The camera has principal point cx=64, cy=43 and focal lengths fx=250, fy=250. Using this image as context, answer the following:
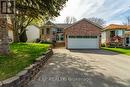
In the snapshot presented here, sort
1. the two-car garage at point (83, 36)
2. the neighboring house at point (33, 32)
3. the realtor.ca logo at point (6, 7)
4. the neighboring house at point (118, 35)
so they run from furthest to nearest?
the neighboring house at point (33, 32) → the neighboring house at point (118, 35) → the two-car garage at point (83, 36) → the realtor.ca logo at point (6, 7)

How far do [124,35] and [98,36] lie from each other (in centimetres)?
1126

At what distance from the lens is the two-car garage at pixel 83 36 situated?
4131 centimetres

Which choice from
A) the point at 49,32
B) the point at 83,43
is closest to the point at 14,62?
the point at 83,43

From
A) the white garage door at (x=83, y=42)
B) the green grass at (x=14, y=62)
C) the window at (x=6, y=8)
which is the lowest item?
the green grass at (x=14, y=62)

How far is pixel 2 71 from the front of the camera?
31.9 ft

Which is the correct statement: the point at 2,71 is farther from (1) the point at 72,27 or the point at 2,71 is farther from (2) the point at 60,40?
(2) the point at 60,40

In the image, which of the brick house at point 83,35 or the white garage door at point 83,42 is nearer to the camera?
the white garage door at point 83,42

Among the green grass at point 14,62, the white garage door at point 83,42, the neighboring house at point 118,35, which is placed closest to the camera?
the green grass at point 14,62

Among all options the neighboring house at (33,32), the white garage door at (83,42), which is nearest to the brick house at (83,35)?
the white garage door at (83,42)

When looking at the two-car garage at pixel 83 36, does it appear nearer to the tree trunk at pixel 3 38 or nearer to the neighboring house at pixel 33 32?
the neighboring house at pixel 33 32

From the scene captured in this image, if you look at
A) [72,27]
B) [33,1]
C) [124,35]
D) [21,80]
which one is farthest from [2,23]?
[124,35]

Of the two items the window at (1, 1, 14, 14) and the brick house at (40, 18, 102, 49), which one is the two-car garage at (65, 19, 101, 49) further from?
the window at (1, 1, 14, 14)

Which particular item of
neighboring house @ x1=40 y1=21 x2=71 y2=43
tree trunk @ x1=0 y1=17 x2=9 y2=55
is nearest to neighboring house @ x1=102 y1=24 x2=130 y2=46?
neighboring house @ x1=40 y1=21 x2=71 y2=43

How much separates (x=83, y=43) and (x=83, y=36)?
125 centimetres
